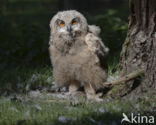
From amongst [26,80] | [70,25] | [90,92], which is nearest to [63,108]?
[90,92]

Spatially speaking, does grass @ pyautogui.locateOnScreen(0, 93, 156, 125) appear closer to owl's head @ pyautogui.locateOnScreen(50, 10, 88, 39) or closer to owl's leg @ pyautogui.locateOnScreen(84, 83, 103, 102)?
owl's leg @ pyautogui.locateOnScreen(84, 83, 103, 102)

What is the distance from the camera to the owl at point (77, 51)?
5.27m

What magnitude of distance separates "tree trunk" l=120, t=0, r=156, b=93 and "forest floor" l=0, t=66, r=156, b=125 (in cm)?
26

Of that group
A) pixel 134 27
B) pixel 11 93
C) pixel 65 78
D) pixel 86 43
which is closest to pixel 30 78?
pixel 11 93

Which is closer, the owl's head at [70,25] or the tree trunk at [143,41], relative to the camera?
the tree trunk at [143,41]

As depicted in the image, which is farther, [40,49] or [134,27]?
[40,49]

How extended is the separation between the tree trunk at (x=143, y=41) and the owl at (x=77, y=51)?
0.49 meters

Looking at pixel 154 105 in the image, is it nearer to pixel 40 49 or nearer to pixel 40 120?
pixel 40 120

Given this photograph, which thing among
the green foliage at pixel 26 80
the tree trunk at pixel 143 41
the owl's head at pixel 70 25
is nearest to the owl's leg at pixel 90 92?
the tree trunk at pixel 143 41

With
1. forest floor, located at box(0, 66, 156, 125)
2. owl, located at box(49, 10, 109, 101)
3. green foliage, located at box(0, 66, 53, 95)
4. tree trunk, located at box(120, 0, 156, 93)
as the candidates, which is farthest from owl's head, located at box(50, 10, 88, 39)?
green foliage, located at box(0, 66, 53, 95)

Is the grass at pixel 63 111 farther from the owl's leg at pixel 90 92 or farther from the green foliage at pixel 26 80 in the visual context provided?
the green foliage at pixel 26 80

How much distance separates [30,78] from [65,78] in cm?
122

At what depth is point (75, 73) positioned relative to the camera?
211 inches

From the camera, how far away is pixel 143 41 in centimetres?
498
